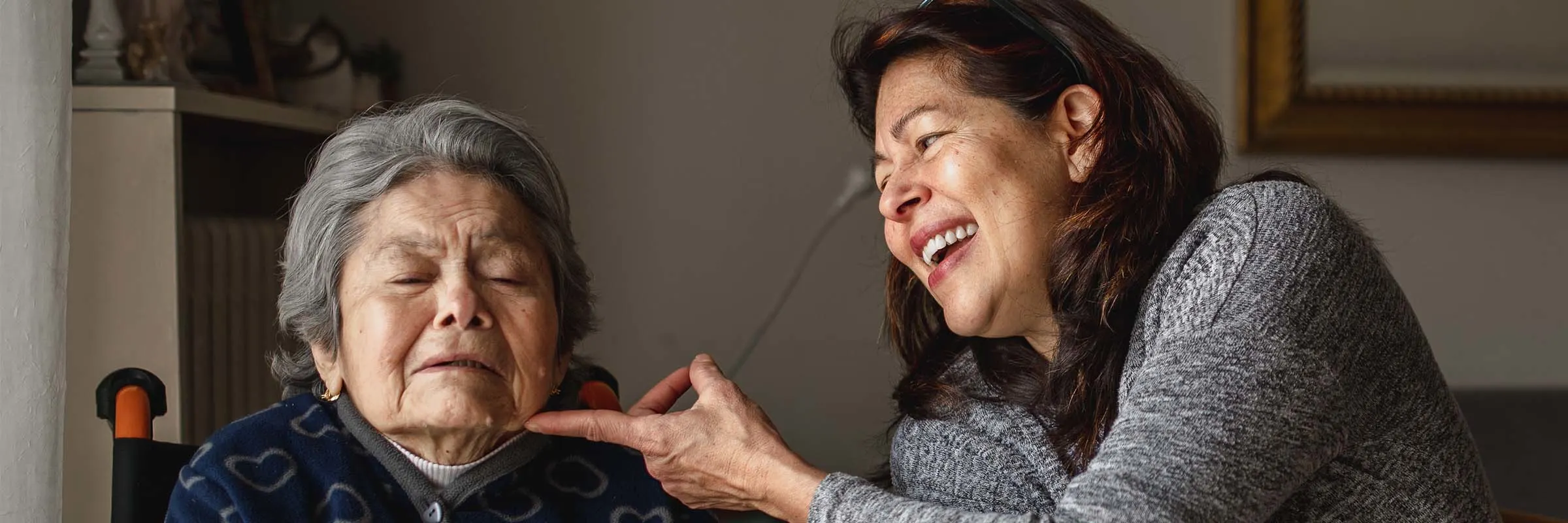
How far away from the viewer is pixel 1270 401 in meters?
1.01

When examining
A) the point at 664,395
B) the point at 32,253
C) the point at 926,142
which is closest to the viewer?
the point at 32,253

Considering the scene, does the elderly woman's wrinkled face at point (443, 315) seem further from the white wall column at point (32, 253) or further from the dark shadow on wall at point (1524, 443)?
the dark shadow on wall at point (1524, 443)

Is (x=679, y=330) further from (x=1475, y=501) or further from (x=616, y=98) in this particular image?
(x=1475, y=501)

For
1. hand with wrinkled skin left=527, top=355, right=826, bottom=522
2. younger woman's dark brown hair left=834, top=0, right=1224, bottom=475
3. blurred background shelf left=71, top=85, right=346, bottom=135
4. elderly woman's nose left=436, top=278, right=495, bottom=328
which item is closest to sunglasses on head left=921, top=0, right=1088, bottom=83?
younger woman's dark brown hair left=834, top=0, right=1224, bottom=475

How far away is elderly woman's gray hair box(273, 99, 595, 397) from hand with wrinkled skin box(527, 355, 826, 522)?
0.55ft

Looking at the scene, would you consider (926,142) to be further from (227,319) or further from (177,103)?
(227,319)

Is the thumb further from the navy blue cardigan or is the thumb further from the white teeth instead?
the white teeth

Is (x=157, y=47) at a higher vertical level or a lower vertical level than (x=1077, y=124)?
higher

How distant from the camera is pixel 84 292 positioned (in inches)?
69.0

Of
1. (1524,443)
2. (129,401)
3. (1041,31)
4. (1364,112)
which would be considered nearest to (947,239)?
(1041,31)

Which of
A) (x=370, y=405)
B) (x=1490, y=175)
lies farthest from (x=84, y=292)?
(x=1490, y=175)

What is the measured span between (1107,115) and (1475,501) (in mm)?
501

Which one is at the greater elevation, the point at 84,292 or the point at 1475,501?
the point at 84,292

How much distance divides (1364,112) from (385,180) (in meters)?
2.17
